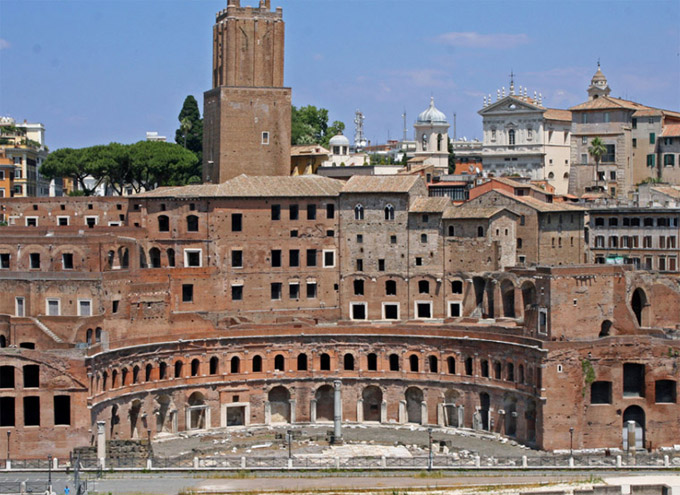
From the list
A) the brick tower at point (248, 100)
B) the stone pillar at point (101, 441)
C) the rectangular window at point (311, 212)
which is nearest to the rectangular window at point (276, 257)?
the rectangular window at point (311, 212)

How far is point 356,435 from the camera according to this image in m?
76.2

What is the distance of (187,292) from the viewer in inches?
3162

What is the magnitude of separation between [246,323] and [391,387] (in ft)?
30.4

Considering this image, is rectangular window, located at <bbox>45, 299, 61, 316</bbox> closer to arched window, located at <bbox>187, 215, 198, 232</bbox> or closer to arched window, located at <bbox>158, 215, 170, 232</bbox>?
arched window, located at <bbox>158, 215, 170, 232</bbox>

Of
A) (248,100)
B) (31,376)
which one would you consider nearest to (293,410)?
(31,376)

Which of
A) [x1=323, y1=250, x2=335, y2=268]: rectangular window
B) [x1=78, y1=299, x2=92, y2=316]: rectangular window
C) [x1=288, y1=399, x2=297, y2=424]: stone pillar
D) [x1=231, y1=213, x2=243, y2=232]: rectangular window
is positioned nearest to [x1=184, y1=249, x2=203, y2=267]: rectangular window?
[x1=231, y1=213, x2=243, y2=232]: rectangular window

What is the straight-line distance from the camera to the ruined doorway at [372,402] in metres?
80.1

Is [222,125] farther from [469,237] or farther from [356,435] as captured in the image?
[356,435]

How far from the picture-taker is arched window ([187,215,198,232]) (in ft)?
268

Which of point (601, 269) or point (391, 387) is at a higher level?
point (601, 269)

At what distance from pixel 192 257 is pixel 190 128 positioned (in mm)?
40585

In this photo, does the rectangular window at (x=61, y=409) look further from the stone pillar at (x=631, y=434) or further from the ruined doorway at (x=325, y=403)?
the stone pillar at (x=631, y=434)

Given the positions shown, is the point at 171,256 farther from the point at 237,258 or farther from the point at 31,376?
the point at 31,376

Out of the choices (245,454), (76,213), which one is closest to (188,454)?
(245,454)
